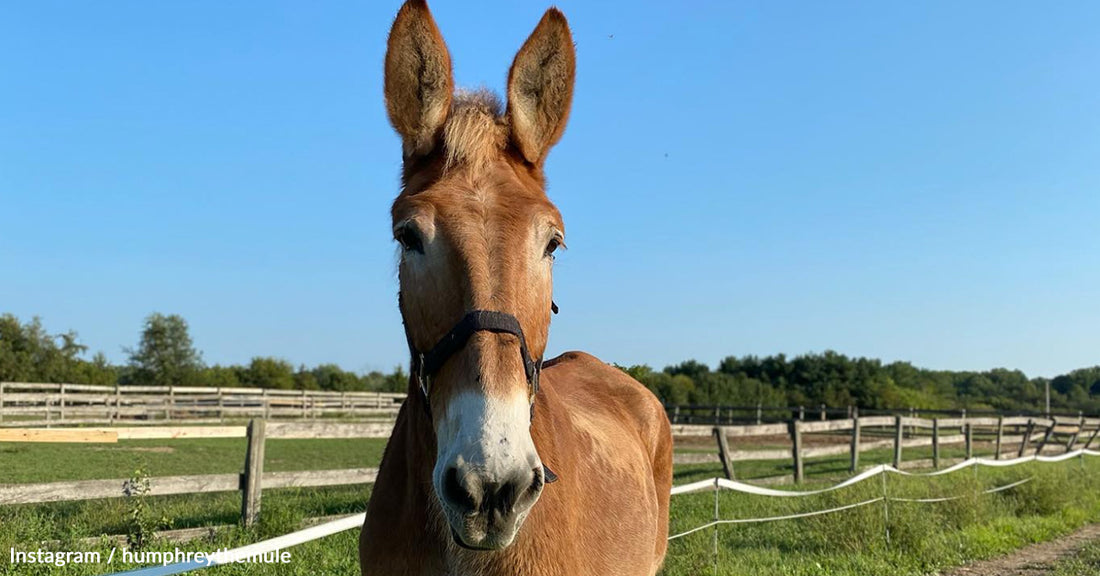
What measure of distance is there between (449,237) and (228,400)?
32645mm

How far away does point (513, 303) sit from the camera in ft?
6.52

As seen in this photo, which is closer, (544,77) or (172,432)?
(544,77)

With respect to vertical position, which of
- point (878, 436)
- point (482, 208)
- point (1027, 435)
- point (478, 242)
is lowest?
point (878, 436)

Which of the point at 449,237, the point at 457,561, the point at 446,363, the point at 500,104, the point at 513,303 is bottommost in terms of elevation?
the point at 457,561

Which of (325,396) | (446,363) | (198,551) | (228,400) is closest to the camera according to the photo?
(446,363)

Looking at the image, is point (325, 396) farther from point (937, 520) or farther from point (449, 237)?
point (449, 237)

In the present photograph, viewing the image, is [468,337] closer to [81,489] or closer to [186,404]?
[81,489]

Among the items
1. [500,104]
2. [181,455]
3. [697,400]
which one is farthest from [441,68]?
[697,400]

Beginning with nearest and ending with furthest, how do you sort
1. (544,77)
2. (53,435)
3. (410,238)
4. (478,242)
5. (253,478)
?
(478,242) < (410,238) < (544,77) < (53,435) < (253,478)

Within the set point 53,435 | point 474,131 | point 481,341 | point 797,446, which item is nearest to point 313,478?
point 53,435

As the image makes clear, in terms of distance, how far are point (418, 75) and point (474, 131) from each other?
0.34 metres

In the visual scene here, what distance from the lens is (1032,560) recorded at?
8.16 meters

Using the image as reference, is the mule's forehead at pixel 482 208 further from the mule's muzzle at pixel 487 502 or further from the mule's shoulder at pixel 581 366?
the mule's shoulder at pixel 581 366

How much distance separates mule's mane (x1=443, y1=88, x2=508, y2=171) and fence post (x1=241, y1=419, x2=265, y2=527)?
570cm
